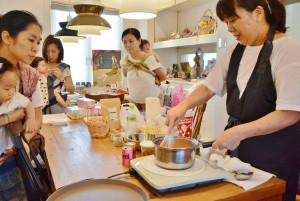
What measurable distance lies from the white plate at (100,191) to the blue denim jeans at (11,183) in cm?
83

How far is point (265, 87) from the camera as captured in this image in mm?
1232

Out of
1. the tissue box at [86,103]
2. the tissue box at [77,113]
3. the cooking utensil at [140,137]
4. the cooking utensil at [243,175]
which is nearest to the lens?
the cooking utensil at [243,175]

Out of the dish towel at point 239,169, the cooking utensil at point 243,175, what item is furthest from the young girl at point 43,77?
the cooking utensil at point 243,175

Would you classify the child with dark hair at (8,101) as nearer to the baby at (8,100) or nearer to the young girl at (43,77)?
the baby at (8,100)


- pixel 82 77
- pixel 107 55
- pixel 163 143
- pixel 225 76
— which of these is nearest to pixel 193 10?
pixel 107 55

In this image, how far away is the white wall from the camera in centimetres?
436

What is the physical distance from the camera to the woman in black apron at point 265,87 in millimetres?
1131

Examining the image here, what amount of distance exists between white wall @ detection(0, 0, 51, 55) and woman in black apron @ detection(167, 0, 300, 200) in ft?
13.2

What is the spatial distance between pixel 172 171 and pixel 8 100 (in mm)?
1075

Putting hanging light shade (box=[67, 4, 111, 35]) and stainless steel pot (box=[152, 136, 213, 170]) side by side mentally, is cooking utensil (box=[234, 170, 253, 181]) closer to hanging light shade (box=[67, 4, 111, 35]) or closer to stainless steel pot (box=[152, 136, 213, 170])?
stainless steel pot (box=[152, 136, 213, 170])

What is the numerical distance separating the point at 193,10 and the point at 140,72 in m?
2.72

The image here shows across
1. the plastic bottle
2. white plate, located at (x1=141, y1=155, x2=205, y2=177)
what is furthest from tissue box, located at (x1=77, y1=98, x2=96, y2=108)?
white plate, located at (x1=141, y1=155, x2=205, y2=177)

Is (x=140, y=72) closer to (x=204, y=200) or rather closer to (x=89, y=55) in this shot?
(x=204, y=200)

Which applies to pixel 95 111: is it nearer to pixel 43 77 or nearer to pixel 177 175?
pixel 43 77
